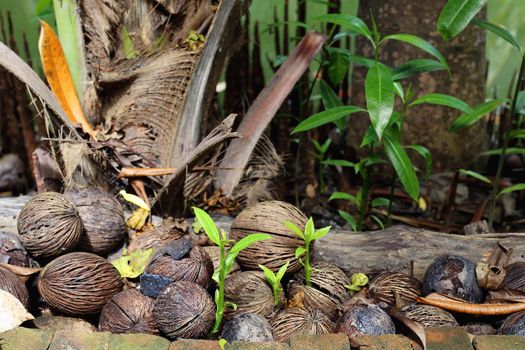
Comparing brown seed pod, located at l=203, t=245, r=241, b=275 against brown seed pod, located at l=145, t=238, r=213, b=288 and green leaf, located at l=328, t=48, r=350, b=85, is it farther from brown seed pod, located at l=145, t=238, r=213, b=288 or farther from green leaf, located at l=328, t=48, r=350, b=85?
green leaf, located at l=328, t=48, r=350, b=85

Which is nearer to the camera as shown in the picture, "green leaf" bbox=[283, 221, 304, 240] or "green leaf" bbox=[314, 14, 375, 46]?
"green leaf" bbox=[283, 221, 304, 240]

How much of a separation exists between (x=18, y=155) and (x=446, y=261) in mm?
1995

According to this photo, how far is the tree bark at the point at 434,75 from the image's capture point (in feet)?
7.56

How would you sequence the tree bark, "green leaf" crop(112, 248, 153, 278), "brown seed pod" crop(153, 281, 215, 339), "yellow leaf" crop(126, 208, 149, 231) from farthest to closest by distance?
the tree bark < "yellow leaf" crop(126, 208, 149, 231) < "green leaf" crop(112, 248, 153, 278) < "brown seed pod" crop(153, 281, 215, 339)

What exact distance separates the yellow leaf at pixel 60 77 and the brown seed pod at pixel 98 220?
207 millimetres

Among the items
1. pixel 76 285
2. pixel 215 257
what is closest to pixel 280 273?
pixel 215 257

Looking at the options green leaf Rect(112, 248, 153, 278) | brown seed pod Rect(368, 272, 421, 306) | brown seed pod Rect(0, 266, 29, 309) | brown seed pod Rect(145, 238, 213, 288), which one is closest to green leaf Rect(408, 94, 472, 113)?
brown seed pod Rect(368, 272, 421, 306)

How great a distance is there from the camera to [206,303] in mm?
1299

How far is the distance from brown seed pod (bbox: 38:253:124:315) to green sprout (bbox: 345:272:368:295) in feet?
1.91

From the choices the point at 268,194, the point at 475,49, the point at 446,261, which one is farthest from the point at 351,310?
the point at 475,49

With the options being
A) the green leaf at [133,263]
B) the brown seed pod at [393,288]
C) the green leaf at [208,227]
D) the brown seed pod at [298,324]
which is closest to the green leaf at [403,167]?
the brown seed pod at [393,288]

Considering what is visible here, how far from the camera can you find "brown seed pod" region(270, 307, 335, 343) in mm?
1331

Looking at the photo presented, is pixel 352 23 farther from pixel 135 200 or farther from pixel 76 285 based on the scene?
pixel 76 285

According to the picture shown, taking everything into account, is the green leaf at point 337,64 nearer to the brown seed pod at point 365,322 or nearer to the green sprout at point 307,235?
the green sprout at point 307,235
